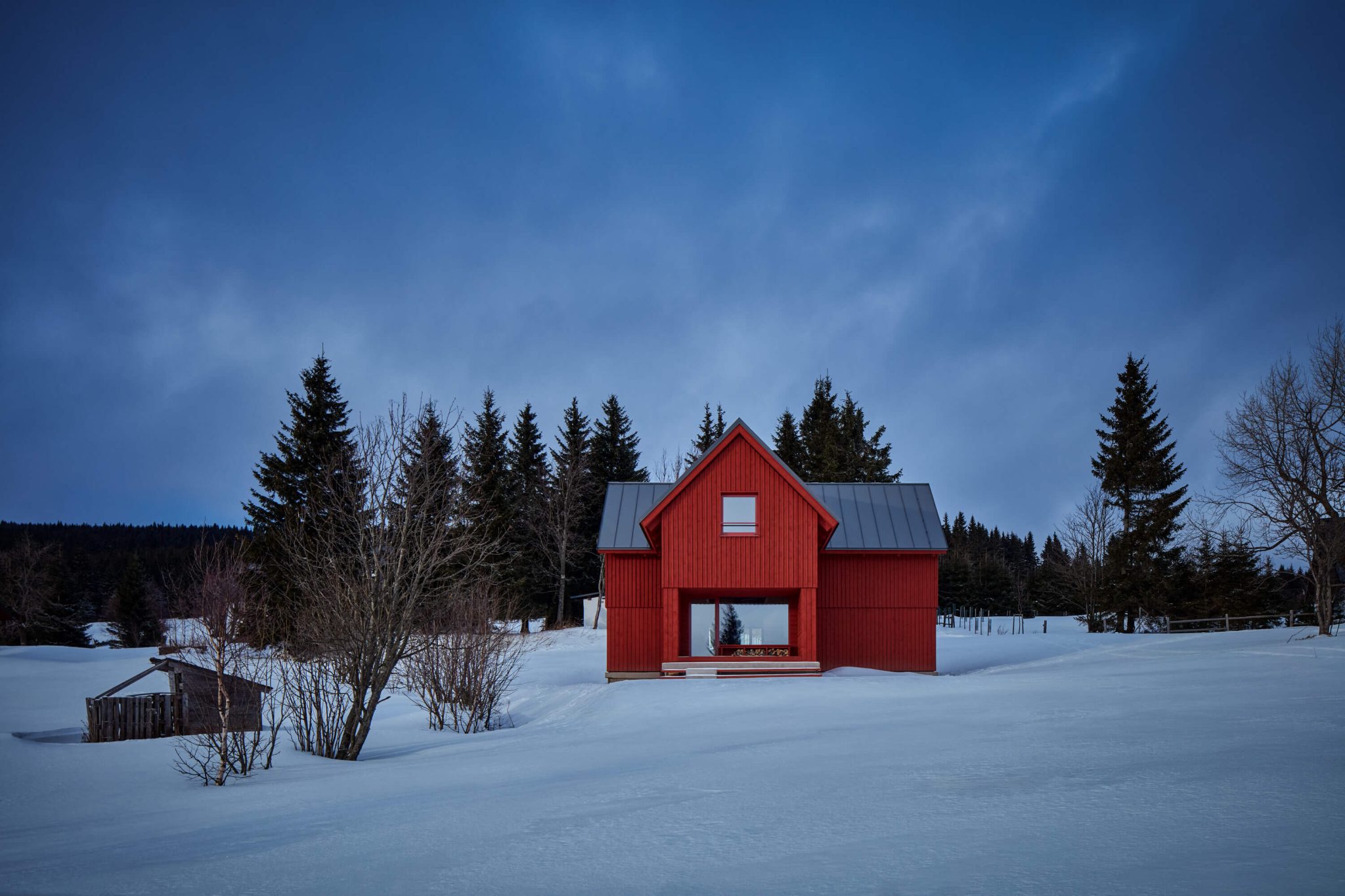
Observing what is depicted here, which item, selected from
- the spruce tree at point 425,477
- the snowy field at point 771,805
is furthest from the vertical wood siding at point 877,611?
the spruce tree at point 425,477

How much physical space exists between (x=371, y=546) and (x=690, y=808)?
884cm

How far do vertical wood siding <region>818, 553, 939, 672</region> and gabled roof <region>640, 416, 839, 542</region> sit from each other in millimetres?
2853

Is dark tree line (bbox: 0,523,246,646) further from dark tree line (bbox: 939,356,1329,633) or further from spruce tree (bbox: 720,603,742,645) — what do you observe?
dark tree line (bbox: 939,356,1329,633)

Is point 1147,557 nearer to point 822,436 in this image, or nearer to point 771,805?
point 822,436

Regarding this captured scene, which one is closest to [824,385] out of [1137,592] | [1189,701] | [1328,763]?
[1137,592]

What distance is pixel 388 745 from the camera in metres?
14.4

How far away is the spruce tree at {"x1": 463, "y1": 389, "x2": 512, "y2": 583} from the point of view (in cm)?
4169

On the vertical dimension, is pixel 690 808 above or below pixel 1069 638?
above

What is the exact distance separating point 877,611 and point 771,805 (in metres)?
19.8

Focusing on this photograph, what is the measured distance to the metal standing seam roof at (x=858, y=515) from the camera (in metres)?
25.0

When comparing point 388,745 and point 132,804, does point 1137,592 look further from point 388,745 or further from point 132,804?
point 132,804

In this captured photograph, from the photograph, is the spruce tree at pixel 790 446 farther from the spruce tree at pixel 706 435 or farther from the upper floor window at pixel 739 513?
the upper floor window at pixel 739 513

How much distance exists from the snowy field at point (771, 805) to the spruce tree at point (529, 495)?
32586 mm

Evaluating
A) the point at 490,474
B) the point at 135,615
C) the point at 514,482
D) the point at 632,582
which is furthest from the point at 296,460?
the point at 135,615
